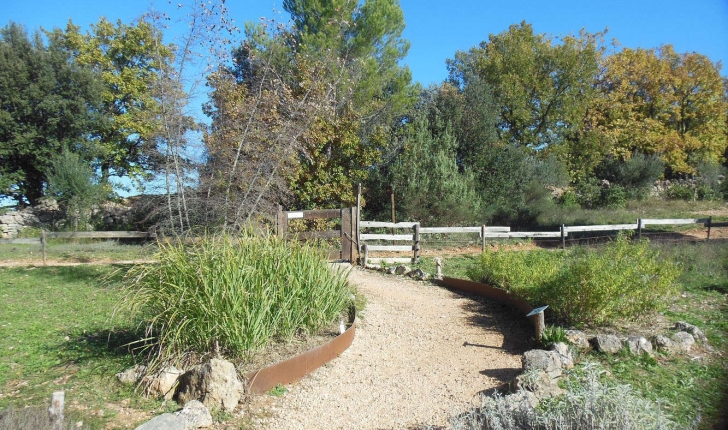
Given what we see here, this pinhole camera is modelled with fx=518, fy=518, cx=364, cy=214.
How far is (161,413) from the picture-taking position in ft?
14.4

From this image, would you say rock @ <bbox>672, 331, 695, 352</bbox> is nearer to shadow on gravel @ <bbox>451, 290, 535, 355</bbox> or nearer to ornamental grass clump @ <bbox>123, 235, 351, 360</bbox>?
shadow on gravel @ <bbox>451, 290, 535, 355</bbox>

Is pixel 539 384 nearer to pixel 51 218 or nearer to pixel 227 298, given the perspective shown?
pixel 227 298

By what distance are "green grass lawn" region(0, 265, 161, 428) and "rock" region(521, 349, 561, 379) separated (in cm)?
334

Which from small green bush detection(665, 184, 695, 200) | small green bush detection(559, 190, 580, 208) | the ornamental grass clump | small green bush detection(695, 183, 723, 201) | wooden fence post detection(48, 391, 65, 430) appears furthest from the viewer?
small green bush detection(665, 184, 695, 200)

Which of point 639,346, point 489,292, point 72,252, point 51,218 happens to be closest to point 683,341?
point 639,346

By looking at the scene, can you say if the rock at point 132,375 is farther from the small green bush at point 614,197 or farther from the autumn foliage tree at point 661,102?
the autumn foliage tree at point 661,102

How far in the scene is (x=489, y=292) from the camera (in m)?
8.95

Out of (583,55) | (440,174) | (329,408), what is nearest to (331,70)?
(440,174)

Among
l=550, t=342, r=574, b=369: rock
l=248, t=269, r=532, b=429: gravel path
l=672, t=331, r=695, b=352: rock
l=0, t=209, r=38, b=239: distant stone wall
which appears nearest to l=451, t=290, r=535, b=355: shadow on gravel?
l=248, t=269, r=532, b=429: gravel path

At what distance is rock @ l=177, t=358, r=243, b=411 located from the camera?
446 centimetres

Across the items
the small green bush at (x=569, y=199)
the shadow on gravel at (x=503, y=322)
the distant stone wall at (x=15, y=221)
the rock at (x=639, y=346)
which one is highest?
the small green bush at (x=569, y=199)

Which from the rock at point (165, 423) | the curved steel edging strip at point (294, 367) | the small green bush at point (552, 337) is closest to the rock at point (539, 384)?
the small green bush at point (552, 337)

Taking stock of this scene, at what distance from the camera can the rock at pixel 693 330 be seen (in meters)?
5.54

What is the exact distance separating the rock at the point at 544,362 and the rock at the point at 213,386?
2645 mm
